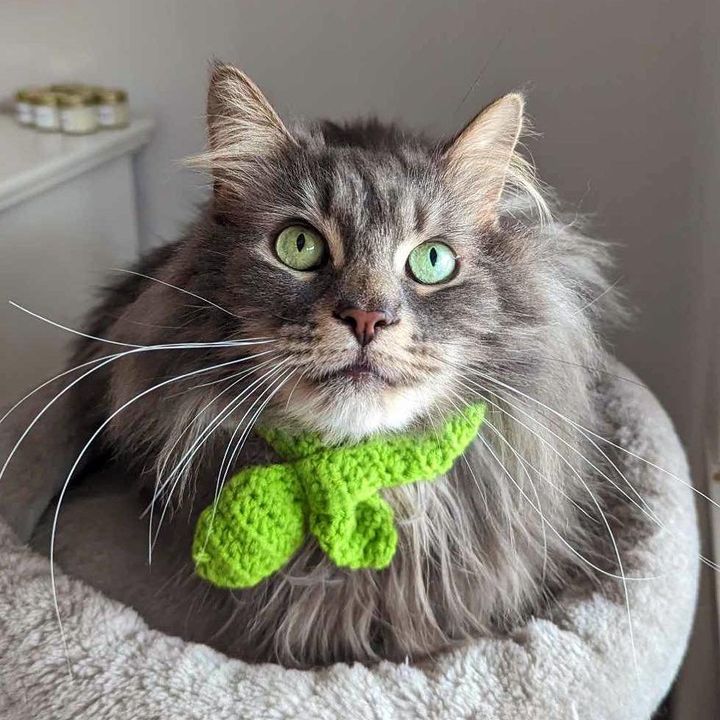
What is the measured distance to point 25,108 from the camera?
1.84 metres

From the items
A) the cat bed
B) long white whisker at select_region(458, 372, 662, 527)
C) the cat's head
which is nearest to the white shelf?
the cat's head

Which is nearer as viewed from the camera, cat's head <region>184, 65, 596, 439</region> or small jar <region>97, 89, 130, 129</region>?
cat's head <region>184, 65, 596, 439</region>

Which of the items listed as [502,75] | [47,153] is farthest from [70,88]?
[502,75]

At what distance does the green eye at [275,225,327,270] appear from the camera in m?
1.02

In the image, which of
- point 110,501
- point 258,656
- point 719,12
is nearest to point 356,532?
point 258,656

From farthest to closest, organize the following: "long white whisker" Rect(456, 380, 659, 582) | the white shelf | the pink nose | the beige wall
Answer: the beige wall, the white shelf, "long white whisker" Rect(456, 380, 659, 582), the pink nose

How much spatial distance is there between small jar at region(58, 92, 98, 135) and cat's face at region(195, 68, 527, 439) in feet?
2.59

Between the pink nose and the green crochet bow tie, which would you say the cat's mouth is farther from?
the green crochet bow tie

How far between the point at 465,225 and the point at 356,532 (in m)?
0.41

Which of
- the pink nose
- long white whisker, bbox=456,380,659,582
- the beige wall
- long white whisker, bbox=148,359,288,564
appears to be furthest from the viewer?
the beige wall

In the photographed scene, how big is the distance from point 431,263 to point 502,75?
2.89 feet

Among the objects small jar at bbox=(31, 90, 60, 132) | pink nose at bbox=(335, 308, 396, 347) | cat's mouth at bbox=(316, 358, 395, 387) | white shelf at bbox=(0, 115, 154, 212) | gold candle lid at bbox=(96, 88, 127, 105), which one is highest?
pink nose at bbox=(335, 308, 396, 347)

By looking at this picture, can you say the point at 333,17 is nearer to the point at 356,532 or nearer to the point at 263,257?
the point at 263,257

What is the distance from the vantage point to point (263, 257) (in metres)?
1.03
